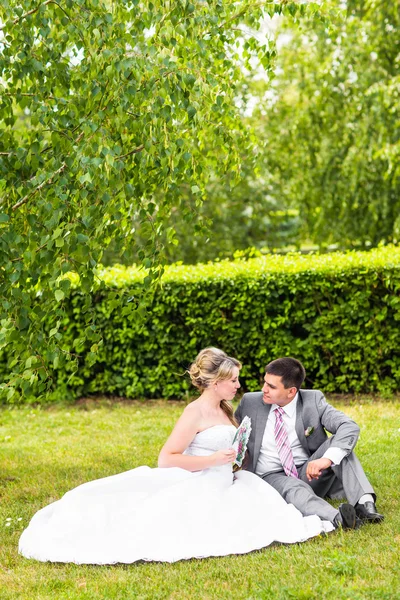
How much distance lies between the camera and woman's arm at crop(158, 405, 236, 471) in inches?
192

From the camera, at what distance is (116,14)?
15.6ft

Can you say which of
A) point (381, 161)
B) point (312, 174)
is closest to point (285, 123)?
point (312, 174)

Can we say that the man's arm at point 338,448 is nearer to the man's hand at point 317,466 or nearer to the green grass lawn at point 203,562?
the man's hand at point 317,466

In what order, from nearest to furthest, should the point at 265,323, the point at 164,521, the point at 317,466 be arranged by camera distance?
the point at 164,521
the point at 317,466
the point at 265,323

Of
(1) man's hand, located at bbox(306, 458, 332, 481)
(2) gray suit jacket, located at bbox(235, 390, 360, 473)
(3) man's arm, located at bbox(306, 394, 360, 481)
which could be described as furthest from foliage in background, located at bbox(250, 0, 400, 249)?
(1) man's hand, located at bbox(306, 458, 332, 481)

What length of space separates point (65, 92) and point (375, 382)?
4887mm

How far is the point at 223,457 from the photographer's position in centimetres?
486

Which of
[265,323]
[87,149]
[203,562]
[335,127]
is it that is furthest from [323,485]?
[335,127]

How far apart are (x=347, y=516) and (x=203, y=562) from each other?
90 centimetres

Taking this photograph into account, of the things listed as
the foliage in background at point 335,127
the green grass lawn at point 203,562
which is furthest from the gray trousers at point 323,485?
the foliage in background at point 335,127

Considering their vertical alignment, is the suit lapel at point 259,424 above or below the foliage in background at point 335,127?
below

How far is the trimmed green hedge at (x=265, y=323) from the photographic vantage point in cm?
843

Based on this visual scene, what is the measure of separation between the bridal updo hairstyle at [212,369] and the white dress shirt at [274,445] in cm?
23

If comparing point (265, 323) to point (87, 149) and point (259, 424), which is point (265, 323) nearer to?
point (259, 424)
